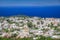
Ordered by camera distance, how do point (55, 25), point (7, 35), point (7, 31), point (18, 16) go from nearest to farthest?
point (7, 35), point (7, 31), point (55, 25), point (18, 16)

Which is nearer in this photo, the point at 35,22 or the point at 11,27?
the point at 11,27

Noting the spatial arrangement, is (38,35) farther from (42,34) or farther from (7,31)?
(7,31)

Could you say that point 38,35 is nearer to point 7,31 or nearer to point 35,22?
point 7,31

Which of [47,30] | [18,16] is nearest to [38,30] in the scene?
[47,30]

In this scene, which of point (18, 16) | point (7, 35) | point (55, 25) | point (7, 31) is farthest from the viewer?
point (18, 16)

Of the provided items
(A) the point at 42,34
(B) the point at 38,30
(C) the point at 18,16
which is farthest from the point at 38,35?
(C) the point at 18,16

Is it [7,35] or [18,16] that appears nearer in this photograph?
[7,35]
